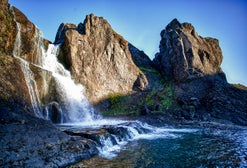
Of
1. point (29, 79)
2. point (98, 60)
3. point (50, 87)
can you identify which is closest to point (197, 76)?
point (98, 60)

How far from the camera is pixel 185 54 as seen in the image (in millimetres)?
40719

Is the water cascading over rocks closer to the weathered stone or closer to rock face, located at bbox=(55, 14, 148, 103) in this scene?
the weathered stone

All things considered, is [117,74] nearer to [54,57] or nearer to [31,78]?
[54,57]

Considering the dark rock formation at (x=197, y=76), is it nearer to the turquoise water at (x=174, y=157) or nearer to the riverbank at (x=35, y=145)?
the turquoise water at (x=174, y=157)

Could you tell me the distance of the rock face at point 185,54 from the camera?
39.7m

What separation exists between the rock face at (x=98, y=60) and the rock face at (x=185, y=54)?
26.2 ft

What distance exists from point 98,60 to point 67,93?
11572 millimetres

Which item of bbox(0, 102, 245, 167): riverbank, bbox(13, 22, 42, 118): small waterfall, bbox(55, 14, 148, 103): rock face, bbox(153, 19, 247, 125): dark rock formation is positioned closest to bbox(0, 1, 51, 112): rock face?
bbox(13, 22, 42, 118): small waterfall

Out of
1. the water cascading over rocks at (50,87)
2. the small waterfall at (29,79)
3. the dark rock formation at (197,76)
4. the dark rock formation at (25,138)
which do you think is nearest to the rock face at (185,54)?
the dark rock formation at (197,76)

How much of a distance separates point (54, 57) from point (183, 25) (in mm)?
32481

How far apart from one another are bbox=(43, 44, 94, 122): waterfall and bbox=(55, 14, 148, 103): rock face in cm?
134

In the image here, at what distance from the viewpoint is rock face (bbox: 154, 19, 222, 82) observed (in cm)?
3969

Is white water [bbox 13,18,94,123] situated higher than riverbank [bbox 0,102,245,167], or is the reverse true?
white water [bbox 13,18,94,123]

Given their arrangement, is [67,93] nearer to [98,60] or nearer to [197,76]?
[98,60]
